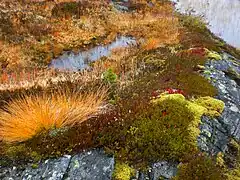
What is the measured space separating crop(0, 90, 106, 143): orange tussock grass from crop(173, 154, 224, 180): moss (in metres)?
1.87

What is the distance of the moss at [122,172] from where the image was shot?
4.69m

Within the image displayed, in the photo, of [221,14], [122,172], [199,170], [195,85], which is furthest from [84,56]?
[221,14]

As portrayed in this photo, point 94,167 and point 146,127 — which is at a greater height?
point 146,127

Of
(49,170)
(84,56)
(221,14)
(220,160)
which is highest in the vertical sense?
Result: (49,170)

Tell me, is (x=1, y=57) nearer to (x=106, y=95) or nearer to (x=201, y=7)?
(x=106, y=95)

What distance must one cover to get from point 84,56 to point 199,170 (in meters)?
10.4

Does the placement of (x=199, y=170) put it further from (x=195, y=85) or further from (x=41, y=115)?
(x=195, y=85)

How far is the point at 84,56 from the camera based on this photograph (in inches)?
561

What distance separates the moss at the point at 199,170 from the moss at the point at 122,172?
650 mm

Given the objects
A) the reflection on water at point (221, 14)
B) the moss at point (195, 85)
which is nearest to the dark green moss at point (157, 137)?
the moss at point (195, 85)

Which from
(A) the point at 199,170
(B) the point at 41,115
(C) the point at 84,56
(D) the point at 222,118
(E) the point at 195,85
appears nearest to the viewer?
(A) the point at 199,170

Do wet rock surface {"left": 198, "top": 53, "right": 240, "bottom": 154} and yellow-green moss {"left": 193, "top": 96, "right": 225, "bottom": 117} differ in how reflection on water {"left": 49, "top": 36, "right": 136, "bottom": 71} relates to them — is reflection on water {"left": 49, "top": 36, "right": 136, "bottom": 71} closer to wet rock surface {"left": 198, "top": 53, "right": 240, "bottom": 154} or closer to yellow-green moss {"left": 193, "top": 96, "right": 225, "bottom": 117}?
wet rock surface {"left": 198, "top": 53, "right": 240, "bottom": 154}

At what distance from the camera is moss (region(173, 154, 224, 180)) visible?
178 inches

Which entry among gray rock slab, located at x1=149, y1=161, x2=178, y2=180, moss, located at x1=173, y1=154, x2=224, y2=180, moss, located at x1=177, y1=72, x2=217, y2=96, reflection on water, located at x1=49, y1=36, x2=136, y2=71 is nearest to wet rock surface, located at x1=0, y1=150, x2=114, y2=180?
gray rock slab, located at x1=149, y1=161, x2=178, y2=180
